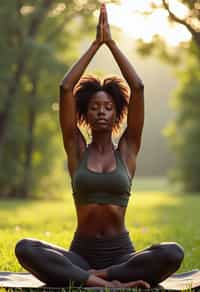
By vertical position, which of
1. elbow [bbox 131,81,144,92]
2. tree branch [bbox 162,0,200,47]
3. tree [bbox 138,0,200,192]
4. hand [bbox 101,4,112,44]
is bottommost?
tree [bbox 138,0,200,192]

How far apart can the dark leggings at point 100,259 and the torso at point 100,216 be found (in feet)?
0.22

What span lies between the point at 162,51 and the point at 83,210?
2193cm

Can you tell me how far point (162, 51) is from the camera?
27688 mm

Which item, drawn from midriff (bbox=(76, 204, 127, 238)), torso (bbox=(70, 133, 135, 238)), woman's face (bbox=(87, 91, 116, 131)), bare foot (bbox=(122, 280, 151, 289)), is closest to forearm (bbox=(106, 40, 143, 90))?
woman's face (bbox=(87, 91, 116, 131))

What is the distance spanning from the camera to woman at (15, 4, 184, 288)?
6.07 metres

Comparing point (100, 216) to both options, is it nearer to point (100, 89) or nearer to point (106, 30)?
point (100, 89)

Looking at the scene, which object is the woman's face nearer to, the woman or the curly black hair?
the woman

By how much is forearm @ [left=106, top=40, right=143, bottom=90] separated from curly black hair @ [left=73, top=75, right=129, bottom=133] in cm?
13

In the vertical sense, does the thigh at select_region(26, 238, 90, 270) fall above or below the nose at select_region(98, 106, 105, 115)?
below

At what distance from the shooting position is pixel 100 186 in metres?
6.20

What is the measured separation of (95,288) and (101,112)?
1.52m

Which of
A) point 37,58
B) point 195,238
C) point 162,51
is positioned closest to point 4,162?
point 37,58

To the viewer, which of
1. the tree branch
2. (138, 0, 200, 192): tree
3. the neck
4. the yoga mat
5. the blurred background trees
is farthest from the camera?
(138, 0, 200, 192): tree

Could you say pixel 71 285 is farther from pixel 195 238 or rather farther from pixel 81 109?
Result: pixel 195 238
